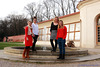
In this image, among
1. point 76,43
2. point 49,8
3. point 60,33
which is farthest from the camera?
point 49,8

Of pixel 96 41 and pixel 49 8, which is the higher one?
pixel 49 8

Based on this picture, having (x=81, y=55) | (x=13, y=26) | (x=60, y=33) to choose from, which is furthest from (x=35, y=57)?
(x=13, y=26)

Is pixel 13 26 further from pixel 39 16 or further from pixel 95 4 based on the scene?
pixel 95 4

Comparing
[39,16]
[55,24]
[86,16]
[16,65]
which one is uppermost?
Result: [39,16]

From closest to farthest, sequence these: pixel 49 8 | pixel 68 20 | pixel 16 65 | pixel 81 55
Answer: pixel 16 65 < pixel 81 55 < pixel 68 20 < pixel 49 8

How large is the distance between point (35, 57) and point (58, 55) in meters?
1.14

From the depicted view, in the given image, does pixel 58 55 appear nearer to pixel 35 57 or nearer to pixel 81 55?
pixel 35 57

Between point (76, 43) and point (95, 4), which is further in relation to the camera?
point (76, 43)

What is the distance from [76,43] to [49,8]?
38446 millimetres

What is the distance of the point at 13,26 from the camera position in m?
59.8

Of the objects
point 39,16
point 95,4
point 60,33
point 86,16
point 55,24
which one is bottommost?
point 60,33

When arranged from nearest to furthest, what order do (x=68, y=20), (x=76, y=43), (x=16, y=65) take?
1. (x=16, y=65)
2. (x=76, y=43)
3. (x=68, y=20)

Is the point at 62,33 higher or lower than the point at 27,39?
higher

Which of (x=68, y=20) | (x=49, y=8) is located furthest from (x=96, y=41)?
(x=49, y=8)
